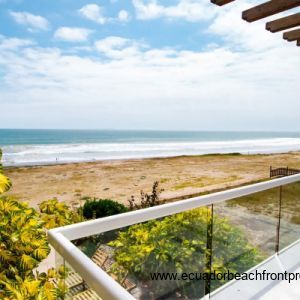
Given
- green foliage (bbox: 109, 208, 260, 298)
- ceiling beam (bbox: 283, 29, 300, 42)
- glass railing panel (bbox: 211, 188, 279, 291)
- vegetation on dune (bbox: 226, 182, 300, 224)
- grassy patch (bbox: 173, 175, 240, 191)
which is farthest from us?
grassy patch (bbox: 173, 175, 240, 191)

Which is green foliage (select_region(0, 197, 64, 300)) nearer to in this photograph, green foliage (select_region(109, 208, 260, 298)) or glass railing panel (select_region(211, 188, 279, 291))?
green foliage (select_region(109, 208, 260, 298))

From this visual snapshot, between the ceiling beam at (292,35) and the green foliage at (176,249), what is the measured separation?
147cm

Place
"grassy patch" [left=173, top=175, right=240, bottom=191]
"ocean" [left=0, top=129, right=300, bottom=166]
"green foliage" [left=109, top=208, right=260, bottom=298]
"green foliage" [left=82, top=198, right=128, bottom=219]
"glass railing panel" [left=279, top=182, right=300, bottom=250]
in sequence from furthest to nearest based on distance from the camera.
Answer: "ocean" [left=0, top=129, right=300, bottom=166], "grassy patch" [left=173, top=175, right=240, bottom=191], "green foliage" [left=82, top=198, right=128, bottom=219], "glass railing panel" [left=279, top=182, right=300, bottom=250], "green foliage" [left=109, top=208, right=260, bottom=298]

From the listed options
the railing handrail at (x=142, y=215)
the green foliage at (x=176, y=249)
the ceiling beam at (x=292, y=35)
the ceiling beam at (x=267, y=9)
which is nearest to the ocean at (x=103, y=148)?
the green foliage at (x=176, y=249)

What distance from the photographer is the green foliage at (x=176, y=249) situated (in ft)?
5.88

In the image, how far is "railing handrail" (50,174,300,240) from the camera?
4.15ft

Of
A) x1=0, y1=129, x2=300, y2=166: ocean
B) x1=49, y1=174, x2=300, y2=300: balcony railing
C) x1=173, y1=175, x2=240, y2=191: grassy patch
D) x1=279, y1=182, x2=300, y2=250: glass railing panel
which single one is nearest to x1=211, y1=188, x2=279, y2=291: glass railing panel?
x1=49, y1=174, x2=300, y2=300: balcony railing

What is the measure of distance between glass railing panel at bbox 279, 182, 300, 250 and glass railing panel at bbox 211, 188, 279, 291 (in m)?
0.14

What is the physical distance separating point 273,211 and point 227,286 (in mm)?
1030

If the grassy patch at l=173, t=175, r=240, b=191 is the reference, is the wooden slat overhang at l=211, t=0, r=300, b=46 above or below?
above

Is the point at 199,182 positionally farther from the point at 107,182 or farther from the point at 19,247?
the point at 19,247

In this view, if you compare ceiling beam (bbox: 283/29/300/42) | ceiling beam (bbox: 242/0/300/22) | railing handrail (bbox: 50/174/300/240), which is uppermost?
ceiling beam (bbox: 283/29/300/42)

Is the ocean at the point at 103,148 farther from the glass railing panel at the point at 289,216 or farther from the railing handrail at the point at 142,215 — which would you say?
the railing handrail at the point at 142,215

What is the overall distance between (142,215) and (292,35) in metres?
1.78
